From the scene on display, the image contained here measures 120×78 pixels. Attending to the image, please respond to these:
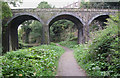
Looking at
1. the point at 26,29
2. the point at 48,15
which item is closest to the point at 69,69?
the point at 48,15

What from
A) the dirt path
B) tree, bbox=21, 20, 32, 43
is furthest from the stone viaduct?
tree, bbox=21, 20, 32, 43

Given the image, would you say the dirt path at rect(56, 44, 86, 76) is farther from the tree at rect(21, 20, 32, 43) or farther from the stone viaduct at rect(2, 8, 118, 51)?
the tree at rect(21, 20, 32, 43)

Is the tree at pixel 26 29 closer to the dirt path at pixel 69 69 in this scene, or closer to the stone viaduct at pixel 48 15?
the stone viaduct at pixel 48 15

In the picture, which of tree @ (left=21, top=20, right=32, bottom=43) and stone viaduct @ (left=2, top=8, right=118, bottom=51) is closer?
stone viaduct @ (left=2, top=8, right=118, bottom=51)

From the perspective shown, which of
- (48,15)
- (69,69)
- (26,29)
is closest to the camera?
(69,69)

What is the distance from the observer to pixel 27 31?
34.5 m

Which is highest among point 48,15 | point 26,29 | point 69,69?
point 48,15

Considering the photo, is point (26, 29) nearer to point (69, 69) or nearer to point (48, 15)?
point (48, 15)

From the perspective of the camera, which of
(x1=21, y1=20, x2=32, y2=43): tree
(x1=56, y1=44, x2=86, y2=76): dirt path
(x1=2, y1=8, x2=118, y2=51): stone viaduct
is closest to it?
(x1=56, y1=44, x2=86, y2=76): dirt path

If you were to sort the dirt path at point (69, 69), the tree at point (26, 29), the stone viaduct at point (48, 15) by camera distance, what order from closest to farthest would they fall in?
the dirt path at point (69, 69) → the stone viaduct at point (48, 15) → the tree at point (26, 29)

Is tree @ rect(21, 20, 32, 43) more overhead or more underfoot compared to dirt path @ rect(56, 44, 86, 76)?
more overhead

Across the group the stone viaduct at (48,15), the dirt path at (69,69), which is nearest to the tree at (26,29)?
the stone viaduct at (48,15)

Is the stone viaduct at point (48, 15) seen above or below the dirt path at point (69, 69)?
above

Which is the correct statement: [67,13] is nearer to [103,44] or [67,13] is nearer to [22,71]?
[103,44]
